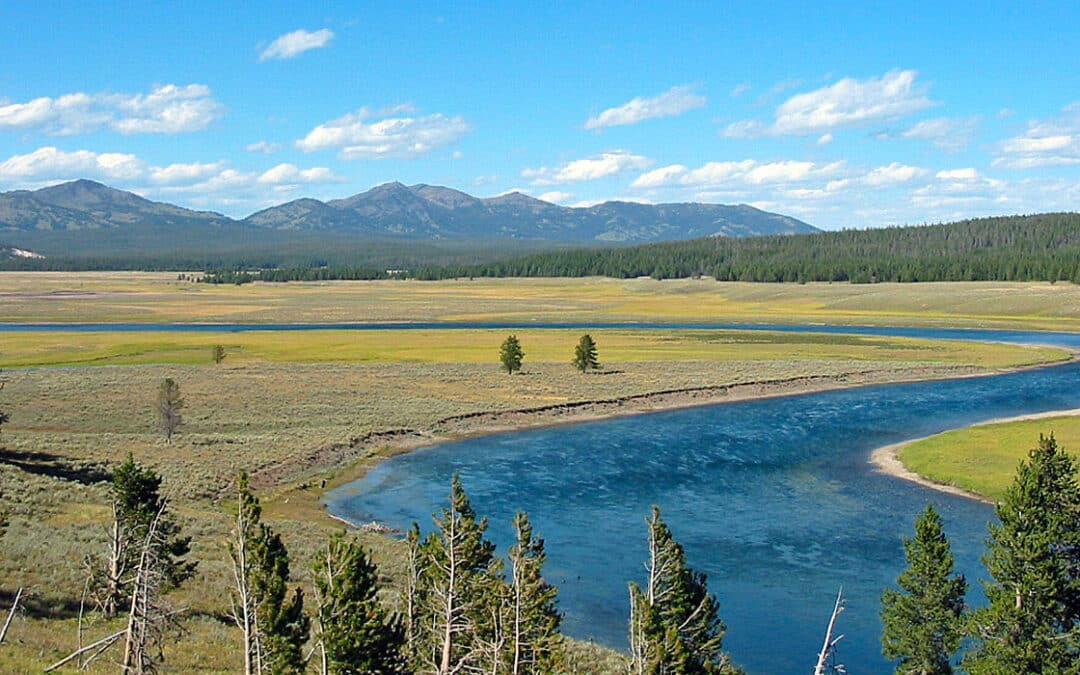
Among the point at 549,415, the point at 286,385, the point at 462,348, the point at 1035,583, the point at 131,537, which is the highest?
the point at 1035,583

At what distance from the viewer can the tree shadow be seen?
132 ft

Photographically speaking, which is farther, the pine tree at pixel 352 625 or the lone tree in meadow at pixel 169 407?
the lone tree in meadow at pixel 169 407

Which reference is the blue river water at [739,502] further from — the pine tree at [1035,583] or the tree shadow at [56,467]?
the tree shadow at [56,467]

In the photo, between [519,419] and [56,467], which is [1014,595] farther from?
[519,419]

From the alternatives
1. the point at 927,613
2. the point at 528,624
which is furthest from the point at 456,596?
the point at 927,613

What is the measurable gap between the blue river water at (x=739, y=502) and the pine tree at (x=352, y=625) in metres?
9.16

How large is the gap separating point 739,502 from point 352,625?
82.6 feet

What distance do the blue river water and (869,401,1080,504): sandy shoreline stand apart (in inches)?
27.1

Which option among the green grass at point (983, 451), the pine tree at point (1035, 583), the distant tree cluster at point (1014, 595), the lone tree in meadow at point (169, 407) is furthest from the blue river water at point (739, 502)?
the lone tree in meadow at point (169, 407)

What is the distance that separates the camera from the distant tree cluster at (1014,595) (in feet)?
66.4

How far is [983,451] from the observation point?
154ft

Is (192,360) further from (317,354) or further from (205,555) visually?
(205,555)

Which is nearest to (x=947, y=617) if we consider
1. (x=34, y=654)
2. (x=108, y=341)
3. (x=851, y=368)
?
(x=34, y=654)

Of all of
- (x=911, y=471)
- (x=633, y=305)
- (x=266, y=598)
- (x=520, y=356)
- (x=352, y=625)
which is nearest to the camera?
(x=352, y=625)
